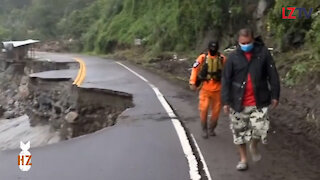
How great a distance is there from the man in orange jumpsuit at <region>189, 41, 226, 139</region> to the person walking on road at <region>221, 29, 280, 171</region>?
1.48 metres

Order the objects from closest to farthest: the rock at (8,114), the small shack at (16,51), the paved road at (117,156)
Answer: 1. the paved road at (117,156)
2. the rock at (8,114)
3. the small shack at (16,51)

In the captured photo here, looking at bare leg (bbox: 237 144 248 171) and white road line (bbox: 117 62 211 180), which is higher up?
bare leg (bbox: 237 144 248 171)

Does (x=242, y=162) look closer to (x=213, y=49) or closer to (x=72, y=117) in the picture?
(x=213, y=49)

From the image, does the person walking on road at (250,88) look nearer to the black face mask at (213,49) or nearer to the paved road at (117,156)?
the paved road at (117,156)

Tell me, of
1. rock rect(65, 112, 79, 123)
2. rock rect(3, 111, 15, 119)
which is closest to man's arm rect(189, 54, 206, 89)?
rock rect(65, 112, 79, 123)

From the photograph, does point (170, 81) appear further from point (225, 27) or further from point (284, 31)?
point (225, 27)

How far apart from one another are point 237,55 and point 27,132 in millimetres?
9825

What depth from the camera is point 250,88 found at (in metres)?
5.40

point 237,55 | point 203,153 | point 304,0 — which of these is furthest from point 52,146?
point 304,0

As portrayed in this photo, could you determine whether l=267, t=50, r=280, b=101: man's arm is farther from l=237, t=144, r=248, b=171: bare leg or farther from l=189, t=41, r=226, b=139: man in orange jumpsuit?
l=189, t=41, r=226, b=139: man in orange jumpsuit

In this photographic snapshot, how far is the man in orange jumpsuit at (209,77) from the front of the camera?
23.0ft

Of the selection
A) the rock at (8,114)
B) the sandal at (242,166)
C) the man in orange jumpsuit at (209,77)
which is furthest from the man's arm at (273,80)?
the rock at (8,114)

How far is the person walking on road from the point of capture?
17.6ft

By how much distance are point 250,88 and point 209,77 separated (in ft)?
5.61
